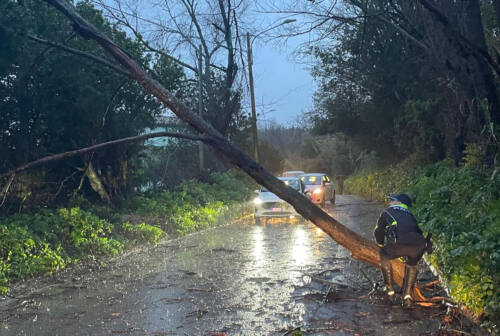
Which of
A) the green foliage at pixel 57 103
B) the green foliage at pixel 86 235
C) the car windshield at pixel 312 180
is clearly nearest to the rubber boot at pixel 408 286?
the green foliage at pixel 86 235

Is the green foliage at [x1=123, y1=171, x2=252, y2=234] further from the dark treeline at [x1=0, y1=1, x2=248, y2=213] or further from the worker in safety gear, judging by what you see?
the worker in safety gear

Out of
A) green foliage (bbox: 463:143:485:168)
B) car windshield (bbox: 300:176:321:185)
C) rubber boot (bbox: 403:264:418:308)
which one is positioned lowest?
rubber boot (bbox: 403:264:418:308)

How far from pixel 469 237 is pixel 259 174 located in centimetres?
326

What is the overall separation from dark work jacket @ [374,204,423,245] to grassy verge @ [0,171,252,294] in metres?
5.97

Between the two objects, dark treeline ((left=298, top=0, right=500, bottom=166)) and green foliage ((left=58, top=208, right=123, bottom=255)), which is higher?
dark treeline ((left=298, top=0, right=500, bottom=166))

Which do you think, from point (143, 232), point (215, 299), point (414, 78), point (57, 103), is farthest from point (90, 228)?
point (414, 78)

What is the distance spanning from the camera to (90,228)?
41.0 feet

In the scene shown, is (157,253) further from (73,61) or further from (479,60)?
(479,60)

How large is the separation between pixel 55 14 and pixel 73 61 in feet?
4.40

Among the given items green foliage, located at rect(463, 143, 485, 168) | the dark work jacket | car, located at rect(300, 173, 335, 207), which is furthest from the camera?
car, located at rect(300, 173, 335, 207)

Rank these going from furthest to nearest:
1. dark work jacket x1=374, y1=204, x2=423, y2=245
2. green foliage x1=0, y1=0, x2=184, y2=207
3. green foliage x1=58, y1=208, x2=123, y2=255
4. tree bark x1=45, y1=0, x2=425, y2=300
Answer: green foliage x1=0, y1=0, x2=184, y2=207 < green foliage x1=58, y1=208, x2=123, y2=255 < tree bark x1=45, y1=0, x2=425, y2=300 < dark work jacket x1=374, y1=204, x2=423, y2=245

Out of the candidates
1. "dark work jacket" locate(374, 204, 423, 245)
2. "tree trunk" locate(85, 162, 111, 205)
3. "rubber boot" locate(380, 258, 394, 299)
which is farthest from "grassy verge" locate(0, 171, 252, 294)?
"dark work jacket" locate(374, 204, 423, 245)

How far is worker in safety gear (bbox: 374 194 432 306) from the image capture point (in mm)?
6945

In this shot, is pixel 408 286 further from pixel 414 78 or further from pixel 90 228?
pixel 414 78
